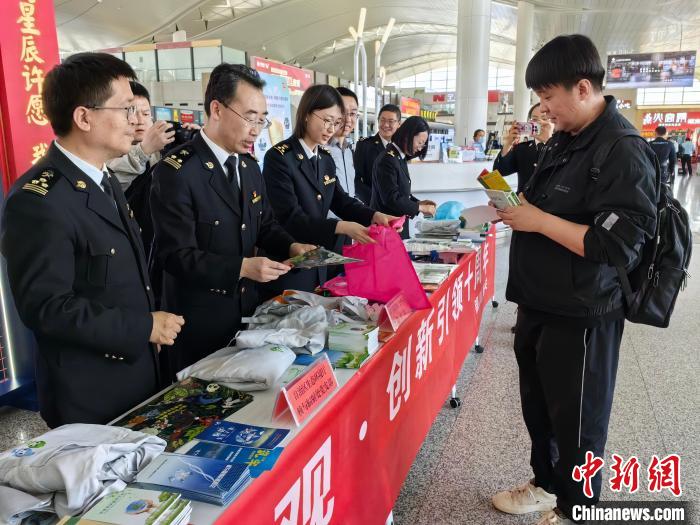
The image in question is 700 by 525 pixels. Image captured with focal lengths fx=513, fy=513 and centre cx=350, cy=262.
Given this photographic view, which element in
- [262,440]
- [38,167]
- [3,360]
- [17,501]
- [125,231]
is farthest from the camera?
[3,360]

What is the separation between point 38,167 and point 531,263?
128 centimetres

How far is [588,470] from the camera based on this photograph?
153 centimetres

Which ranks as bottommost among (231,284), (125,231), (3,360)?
(3,360)

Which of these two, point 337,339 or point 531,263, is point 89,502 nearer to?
point 337,339

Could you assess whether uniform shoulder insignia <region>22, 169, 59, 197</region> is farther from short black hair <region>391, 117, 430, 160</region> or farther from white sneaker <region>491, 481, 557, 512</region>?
Answer: short black hair <region>391, 117, 430, 160</region>

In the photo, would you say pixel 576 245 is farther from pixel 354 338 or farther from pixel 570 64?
pixel 354 338

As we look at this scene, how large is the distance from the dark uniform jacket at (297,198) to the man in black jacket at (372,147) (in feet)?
4.54

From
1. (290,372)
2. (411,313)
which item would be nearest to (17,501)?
(290,372)

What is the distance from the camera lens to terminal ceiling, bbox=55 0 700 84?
1725 centimetres

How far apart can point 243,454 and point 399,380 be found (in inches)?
31.7

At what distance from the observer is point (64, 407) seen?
1175 millimetres

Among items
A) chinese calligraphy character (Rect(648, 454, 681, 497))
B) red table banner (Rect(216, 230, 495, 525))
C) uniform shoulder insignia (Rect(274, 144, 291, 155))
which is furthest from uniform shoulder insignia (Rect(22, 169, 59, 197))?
chinese calligraphy character (Rect(648, 454, 681, 497))

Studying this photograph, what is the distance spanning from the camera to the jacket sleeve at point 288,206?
2.07 meters

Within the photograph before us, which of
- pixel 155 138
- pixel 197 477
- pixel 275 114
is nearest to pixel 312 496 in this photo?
pixel 197 477
